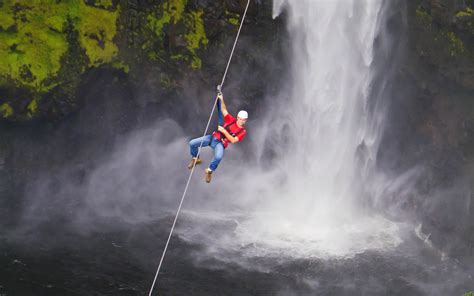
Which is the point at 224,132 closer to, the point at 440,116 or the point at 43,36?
the point at 43,36

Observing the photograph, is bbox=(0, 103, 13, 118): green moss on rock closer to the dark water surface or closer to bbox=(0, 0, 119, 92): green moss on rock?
bbox=(0, 0, 119, 92): green moss on rock

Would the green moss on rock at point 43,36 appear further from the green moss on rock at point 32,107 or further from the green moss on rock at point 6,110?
the green moss on rock at point 6,110

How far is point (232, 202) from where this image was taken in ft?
94.6

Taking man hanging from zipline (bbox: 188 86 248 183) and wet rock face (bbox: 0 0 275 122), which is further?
wet rock face (bbox: 0 0 275 122)

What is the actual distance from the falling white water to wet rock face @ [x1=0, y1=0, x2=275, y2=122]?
7.04 feet

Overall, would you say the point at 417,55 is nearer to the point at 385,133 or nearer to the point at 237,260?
the point at 385,133

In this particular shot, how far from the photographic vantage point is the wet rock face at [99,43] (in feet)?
83.0

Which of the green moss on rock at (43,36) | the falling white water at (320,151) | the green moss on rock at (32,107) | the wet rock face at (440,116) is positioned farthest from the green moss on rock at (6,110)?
the wet rock face at (440,116)

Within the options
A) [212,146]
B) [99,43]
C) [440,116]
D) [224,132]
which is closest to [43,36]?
[99,43]

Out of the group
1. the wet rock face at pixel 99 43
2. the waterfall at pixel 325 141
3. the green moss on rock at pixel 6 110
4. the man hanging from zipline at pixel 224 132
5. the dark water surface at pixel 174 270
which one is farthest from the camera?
the waterfall at pixel 325 141

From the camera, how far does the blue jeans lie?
1820 cm

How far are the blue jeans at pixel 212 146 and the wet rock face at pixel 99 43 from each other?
8.53 metres

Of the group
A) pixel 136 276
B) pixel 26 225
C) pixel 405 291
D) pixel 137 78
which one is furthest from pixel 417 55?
pixel 26 225

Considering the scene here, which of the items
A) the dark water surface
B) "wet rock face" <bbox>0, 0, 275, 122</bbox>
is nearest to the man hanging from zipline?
the dark water surface
